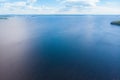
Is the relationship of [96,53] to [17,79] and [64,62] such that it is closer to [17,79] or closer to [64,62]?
[64,62]

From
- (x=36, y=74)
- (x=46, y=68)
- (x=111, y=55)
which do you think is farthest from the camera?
(x=111, y=55)

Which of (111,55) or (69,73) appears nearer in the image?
(69,73)

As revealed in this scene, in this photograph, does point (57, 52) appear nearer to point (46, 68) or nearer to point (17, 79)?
point (46, 68)

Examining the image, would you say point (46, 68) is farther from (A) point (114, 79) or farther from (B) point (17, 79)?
(A) point (114, 79)

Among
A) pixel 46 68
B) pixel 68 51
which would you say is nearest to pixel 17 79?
pixel 46 68

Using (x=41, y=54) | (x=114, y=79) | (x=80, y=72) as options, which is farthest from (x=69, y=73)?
(x=41, y=54)

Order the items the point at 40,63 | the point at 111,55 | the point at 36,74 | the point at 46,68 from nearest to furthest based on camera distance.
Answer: the point at 36,74
the point at 46,68
the point at 40,63
the point at 111,55

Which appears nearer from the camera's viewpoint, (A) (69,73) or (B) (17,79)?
(B) (17,79)

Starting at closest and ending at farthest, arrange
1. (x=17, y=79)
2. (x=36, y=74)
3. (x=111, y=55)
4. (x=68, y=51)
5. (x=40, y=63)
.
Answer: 1. (x=17, y=79)
2. (x=36, y=74)
3. (x=40, y=63)
4. (x=111, y=55)
5. (x=68, y=51)

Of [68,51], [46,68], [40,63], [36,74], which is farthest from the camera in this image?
[68,51]
